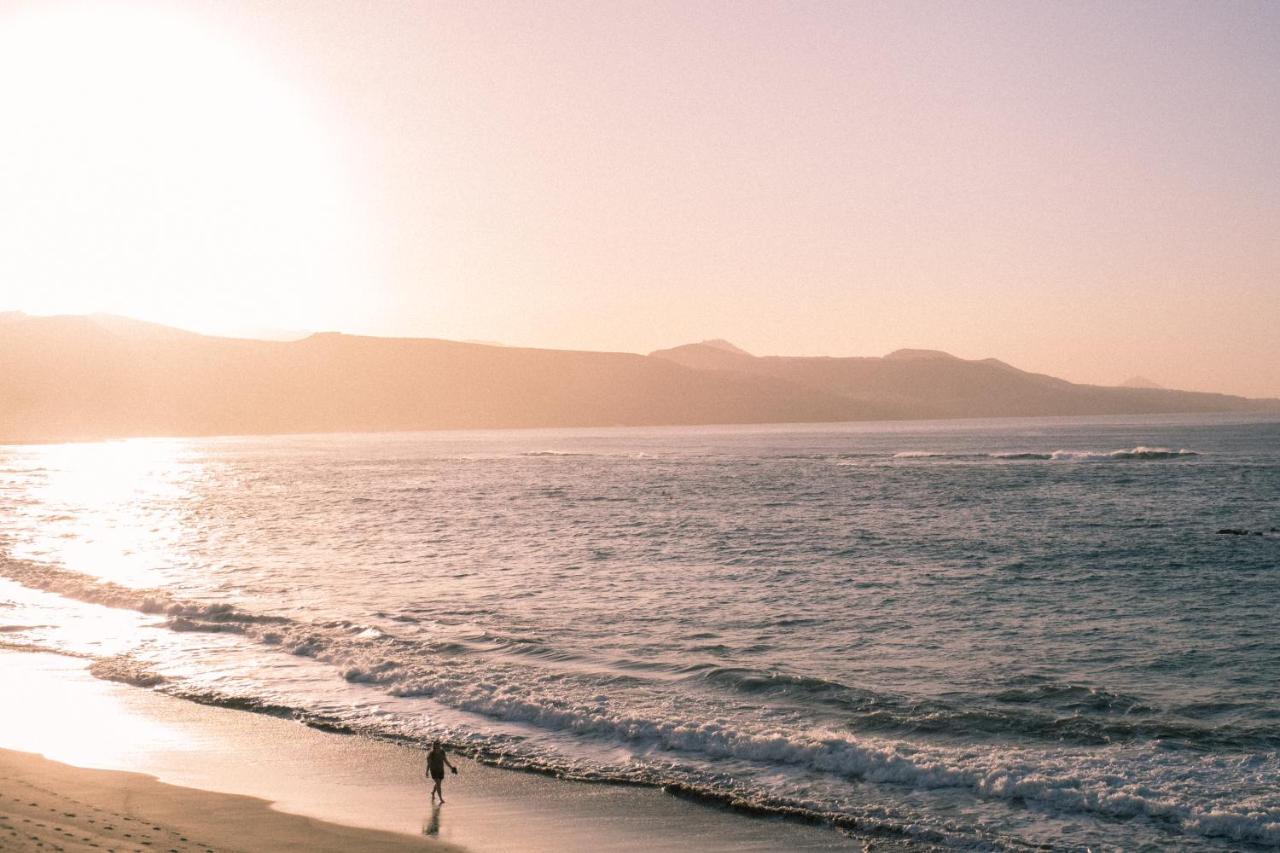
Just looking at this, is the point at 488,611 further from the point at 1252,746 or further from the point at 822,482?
the point at 822,482

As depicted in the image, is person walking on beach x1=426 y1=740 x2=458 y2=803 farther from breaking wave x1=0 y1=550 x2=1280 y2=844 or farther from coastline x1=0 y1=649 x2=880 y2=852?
breaking wave x1=0 y1=550 x2=1280 y2=844

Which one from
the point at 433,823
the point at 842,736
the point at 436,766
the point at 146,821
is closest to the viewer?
the point at 146,821

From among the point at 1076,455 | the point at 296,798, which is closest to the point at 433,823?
the point at 296,798

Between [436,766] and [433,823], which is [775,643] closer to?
[436,766]

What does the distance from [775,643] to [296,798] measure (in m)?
13.5

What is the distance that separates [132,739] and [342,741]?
3.72 m

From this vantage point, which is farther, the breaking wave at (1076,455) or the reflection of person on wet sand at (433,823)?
the breaking wave at (1076,455)

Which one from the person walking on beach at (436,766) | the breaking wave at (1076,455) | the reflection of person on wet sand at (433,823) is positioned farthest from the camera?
the breaking wave at (1076,455)

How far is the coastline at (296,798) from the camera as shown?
13430 millimetres

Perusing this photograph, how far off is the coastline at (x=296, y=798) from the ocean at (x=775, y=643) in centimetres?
86

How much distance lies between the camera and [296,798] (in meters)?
15.2

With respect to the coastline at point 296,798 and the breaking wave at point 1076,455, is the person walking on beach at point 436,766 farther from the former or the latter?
the breaking wave at point 1076,455

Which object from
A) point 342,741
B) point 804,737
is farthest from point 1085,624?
point 342,741

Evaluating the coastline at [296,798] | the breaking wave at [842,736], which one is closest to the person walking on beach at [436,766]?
the coastline at [296,798]
